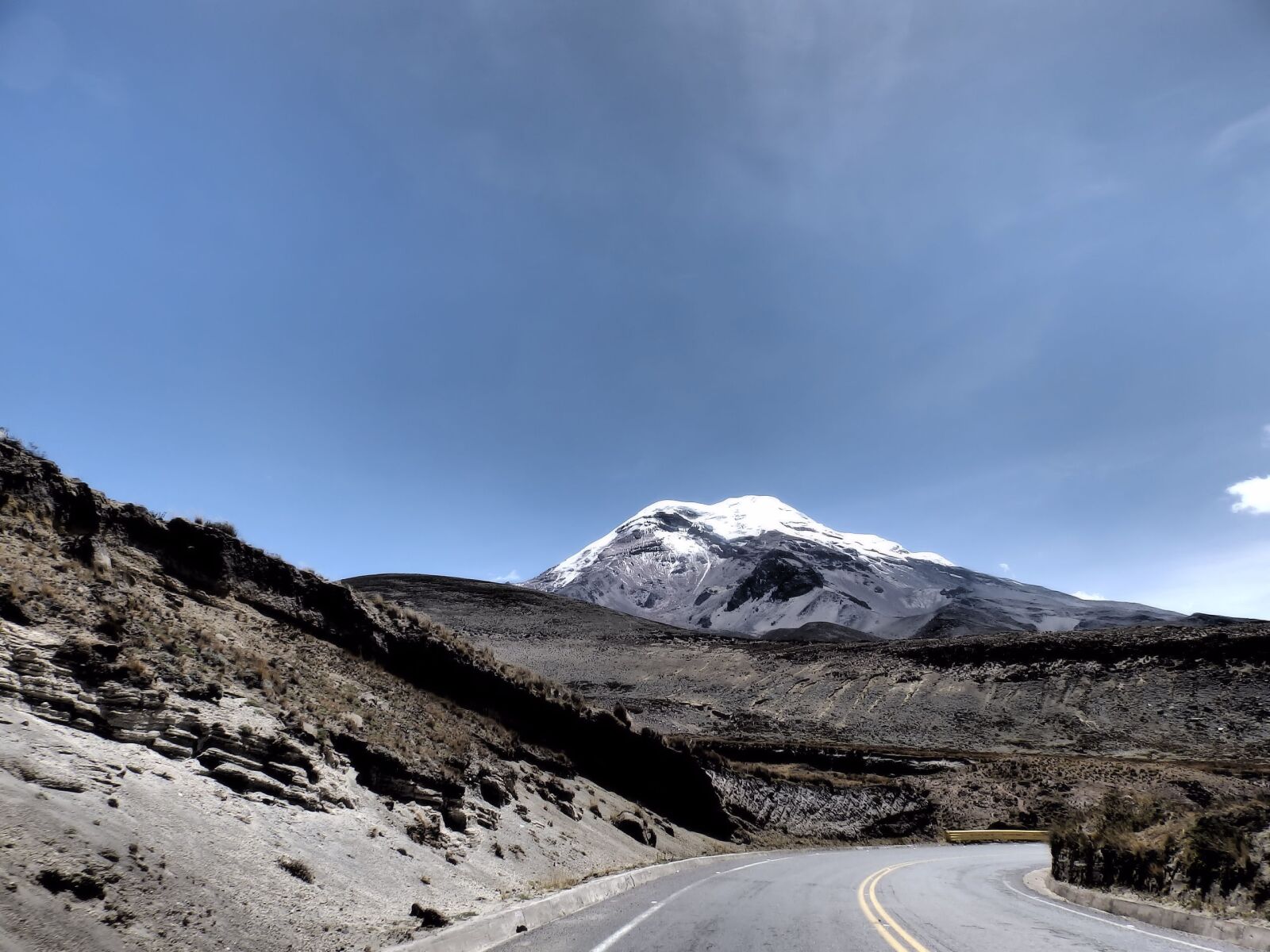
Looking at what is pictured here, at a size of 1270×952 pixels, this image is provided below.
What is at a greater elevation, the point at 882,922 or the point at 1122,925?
the point at 1122,925

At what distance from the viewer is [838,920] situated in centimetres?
993

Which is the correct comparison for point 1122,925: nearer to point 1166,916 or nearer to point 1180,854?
point 1166,916

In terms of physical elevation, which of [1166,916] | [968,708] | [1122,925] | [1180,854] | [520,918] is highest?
[968,708]

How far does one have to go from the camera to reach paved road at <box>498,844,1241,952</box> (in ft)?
26.5

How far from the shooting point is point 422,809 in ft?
37.7

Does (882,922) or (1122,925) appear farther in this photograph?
(1122,925)

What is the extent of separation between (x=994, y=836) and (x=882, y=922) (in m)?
32.7

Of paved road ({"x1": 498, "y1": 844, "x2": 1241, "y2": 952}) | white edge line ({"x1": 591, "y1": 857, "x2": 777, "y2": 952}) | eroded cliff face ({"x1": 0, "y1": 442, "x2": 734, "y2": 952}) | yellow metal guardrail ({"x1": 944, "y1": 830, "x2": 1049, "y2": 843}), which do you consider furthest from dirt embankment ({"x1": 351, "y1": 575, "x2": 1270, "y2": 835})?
eroded cliff face ({"x1": 0, "y1": 442, "x2": 734, "y2": 952})

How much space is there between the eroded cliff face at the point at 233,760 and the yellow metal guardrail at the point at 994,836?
2418 centimetres

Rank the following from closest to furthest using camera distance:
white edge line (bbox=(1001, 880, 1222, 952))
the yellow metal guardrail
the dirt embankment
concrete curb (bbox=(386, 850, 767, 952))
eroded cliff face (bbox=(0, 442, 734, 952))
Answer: eroded cliff face (bbox=(0, 442, 734, 952)) < concrete curb (bbox=(386, 850, 767, 952)) < white edge line (bbox=(1001, 880, 1222, 952)) < the yellow metal guardrail < the dirt embankment

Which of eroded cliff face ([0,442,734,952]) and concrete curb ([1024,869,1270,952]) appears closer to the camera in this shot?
eroded cliff face ([0,442,734,952])

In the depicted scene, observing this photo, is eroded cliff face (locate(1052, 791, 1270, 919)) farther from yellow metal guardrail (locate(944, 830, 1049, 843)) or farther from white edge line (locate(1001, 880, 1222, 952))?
yellow metal guardrail (locate(944, 830, 1049, 843))

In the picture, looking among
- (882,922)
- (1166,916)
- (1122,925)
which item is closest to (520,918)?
(882,922)

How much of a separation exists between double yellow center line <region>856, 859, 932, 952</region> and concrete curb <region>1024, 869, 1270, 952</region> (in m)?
3.95
